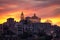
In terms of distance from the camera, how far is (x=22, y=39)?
192 ft

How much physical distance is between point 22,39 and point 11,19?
2480cm

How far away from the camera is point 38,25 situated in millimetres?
88500

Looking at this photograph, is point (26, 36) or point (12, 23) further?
point (12, 23)

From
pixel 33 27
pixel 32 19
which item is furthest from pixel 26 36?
pixel 32 19

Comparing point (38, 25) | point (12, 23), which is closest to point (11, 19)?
point (12, 23)

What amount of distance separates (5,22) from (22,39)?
78.7ft

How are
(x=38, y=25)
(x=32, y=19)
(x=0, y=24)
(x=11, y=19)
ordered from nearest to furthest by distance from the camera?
(x=0, y=24)
(x=11, y=19)
(x=38, y=25)
(x=32, y=19)

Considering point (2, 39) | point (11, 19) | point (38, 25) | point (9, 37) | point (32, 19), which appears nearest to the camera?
point (2, 39)

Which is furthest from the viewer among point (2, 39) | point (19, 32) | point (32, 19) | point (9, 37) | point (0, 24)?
point (32, 19)

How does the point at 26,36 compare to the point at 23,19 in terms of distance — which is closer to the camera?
the point at 26,36

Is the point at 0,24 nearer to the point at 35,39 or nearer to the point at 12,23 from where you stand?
the point at 12,23

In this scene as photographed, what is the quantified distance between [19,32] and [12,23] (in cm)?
1330

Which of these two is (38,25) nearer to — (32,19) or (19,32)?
(32,19)

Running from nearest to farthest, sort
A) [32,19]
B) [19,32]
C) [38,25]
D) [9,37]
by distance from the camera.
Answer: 1. [9,37]
2. [19,32]
3. [38,25]
4. [32,19]
